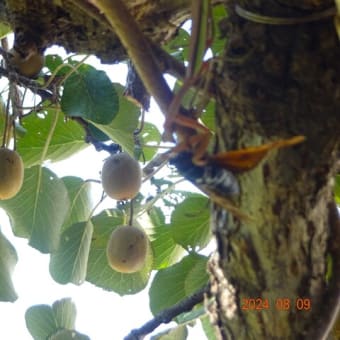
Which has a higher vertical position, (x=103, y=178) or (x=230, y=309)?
(x=103, y=178)

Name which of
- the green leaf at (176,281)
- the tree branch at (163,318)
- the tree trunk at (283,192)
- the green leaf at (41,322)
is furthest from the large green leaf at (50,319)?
the tree trunk at (283,192)

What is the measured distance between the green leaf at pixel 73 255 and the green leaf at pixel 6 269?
0.25 ft

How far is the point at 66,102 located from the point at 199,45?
1.43ft

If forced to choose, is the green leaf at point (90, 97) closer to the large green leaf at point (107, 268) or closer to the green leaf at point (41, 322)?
the large green leaf at point (107, 268)

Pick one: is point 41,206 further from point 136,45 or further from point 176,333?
point 136,45

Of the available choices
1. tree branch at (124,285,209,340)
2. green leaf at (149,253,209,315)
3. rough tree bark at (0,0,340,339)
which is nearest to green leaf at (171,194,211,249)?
green leaf at (149,253,209,315)

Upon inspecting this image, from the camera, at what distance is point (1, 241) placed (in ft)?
3.22

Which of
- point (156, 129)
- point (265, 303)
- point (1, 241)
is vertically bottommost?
point (265, 303)

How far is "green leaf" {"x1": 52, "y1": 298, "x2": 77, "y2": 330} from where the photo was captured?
1.04m

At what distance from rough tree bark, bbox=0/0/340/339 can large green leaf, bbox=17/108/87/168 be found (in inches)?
23.4

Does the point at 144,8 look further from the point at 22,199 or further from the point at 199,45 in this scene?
the point at 22,199

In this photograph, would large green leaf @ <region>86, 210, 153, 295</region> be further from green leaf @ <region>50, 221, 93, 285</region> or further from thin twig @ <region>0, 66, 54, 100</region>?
thin twig @ <region>0, 66, 54, 100</region>

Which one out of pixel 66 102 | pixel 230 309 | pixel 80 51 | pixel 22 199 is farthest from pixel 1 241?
pixel 230 309

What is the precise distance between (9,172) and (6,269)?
0.66 ft
